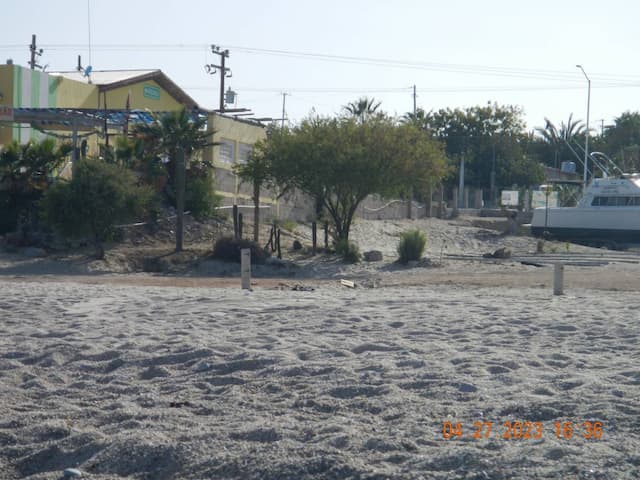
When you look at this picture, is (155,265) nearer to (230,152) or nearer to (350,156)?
(350,156)

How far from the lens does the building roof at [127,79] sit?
44938 mm

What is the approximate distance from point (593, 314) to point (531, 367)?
12.3 ft

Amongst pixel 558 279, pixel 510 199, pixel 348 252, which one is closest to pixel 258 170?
pixel 348 252

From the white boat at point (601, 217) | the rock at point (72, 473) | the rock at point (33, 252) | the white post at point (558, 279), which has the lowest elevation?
the rock at point (72, 473)

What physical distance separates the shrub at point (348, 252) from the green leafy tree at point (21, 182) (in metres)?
8.65

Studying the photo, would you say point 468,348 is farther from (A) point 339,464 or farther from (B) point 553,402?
(A) point 339,464

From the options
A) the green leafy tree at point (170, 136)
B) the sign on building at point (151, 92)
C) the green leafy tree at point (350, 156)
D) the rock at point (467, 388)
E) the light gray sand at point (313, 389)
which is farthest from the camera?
the sign on building at point (151, 92)

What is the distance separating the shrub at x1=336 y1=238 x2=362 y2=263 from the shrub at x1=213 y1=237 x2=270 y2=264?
2396 mm

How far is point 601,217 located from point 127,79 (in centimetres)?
→ 2409

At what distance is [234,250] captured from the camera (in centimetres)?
2455

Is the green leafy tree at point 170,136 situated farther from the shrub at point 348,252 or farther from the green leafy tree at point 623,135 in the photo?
the green leafy tree at point 623,135

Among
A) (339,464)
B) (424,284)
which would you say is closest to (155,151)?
(424,284)

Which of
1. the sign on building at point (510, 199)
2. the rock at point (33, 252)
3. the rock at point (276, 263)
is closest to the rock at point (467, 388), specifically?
the rock at point (276, 263)

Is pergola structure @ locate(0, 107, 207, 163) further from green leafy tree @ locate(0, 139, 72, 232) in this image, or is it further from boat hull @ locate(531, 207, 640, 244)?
boat hull @ locate(531, 207, 640, 244)
